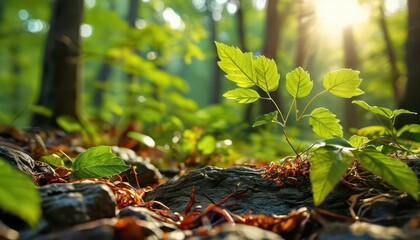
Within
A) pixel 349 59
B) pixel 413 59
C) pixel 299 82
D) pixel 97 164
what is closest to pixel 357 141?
pixel 299 82

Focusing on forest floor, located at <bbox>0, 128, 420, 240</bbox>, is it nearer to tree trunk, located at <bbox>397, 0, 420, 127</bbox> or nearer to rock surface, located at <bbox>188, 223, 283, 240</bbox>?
rock surface, located at <bbox>188, 223, 283, 240</bbox>

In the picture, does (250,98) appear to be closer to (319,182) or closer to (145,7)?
(319,182)

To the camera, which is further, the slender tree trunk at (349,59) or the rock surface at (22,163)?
the slender tree trunk at (349,59)

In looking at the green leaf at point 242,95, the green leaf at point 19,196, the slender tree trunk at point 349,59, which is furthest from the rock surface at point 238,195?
the slender tree trunk at point 349,59

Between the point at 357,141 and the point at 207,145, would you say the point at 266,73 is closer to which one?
the point at 357,141

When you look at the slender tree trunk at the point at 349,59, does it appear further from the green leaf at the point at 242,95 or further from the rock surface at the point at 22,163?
the rock surface at the point at 22,163

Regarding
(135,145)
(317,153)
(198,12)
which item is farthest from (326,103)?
(317,153)
